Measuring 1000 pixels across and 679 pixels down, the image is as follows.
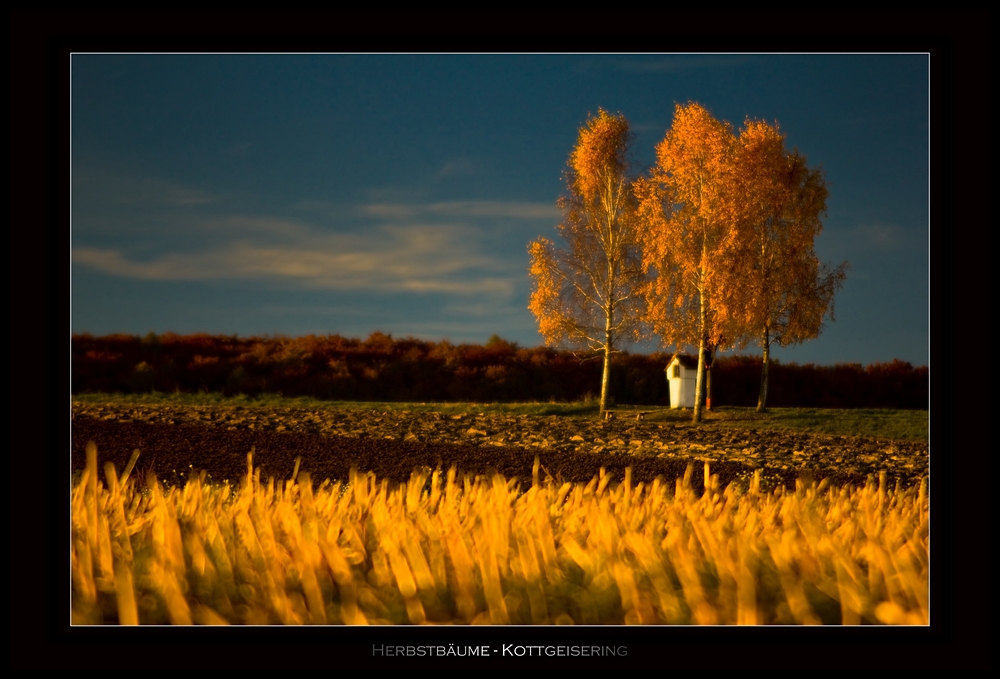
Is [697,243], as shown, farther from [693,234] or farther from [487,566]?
[487,566]

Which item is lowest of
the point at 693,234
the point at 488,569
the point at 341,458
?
the point at 341,458

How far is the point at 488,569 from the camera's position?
1.88 metres

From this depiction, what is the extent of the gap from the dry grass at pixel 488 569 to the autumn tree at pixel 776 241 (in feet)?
41.2

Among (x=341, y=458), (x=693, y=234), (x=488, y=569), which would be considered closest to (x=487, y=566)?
(x=488, y=569)

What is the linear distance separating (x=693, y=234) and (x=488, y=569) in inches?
524

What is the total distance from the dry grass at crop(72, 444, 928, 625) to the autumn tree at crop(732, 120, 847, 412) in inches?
495

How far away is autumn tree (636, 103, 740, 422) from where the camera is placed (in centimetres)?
1394

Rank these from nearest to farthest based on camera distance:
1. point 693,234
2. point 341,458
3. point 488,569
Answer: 1. point 488,569
2. point 341,458
3. point 693,234

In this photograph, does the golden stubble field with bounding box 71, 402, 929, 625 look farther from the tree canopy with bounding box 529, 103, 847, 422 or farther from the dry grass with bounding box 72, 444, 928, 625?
the tree canopy with bounding box 529, 103, 847, 422

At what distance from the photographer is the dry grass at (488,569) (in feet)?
6.01

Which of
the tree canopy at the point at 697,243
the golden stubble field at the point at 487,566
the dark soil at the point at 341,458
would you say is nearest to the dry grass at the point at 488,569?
the golden stubble field at the point at 487,566
